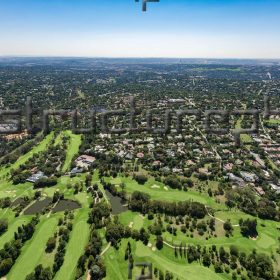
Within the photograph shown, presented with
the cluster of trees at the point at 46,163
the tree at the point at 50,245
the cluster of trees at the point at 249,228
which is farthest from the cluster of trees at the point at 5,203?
the cluster of trees at the point at 249,228

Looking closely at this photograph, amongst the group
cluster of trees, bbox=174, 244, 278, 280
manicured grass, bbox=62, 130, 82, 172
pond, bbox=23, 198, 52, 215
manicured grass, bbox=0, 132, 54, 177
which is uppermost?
cluster of trees, bbox=174, 244, 278, 280

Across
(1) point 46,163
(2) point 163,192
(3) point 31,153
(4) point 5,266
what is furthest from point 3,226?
(3) point 31,153

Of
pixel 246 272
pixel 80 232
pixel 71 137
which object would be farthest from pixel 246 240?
pixel 71 137

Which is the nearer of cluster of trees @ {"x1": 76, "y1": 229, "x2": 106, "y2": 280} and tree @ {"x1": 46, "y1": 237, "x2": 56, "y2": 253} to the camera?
cluster of trees @ {"x1": 76, "y1": 229, "x2": 106, "y2": 280}

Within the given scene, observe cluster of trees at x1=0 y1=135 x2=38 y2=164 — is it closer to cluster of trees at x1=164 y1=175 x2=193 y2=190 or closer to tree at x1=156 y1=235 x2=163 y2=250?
cluster of trees at x1=164 y1=175 x2=193 y2=190

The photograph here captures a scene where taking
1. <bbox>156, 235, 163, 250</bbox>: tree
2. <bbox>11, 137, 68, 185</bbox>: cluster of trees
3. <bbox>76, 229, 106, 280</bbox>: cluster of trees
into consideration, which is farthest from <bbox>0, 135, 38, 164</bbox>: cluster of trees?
<bbox>156, 235, 163, 250</bbox>: tree

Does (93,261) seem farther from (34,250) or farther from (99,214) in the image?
(99,214)

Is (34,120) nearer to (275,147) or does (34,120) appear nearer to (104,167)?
(104,167)
